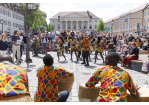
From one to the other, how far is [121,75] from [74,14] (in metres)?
103

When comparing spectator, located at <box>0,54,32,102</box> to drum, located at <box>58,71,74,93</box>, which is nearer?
spectator, located at <box>0,54,32,102</box>

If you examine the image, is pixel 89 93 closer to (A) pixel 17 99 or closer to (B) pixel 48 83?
(B) pixel 48 83

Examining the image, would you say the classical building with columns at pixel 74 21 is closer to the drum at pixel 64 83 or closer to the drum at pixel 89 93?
the drum at pixel 64 83

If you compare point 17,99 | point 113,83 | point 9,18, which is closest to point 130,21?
point 9,18

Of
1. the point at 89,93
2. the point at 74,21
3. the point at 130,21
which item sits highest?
the point at 74,21

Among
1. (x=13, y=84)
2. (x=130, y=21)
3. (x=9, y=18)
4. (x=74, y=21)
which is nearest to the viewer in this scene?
(x=13, y=84)

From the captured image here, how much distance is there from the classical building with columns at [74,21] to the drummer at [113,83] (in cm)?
9863

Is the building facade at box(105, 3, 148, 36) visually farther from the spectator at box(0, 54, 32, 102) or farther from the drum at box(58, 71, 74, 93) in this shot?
the spectator at box(0, 54, 32, 102)

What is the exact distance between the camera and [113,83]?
2508 mm

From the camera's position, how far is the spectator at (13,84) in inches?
89.9

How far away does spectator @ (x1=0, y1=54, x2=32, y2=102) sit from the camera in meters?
2.28

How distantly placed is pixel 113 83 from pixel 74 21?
4059 inches

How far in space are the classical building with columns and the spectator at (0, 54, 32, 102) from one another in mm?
98836

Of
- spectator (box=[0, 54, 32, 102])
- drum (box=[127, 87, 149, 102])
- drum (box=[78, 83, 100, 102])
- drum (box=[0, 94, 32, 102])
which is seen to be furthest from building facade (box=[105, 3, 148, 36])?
drum (box=[0, 94, 32, 102])
